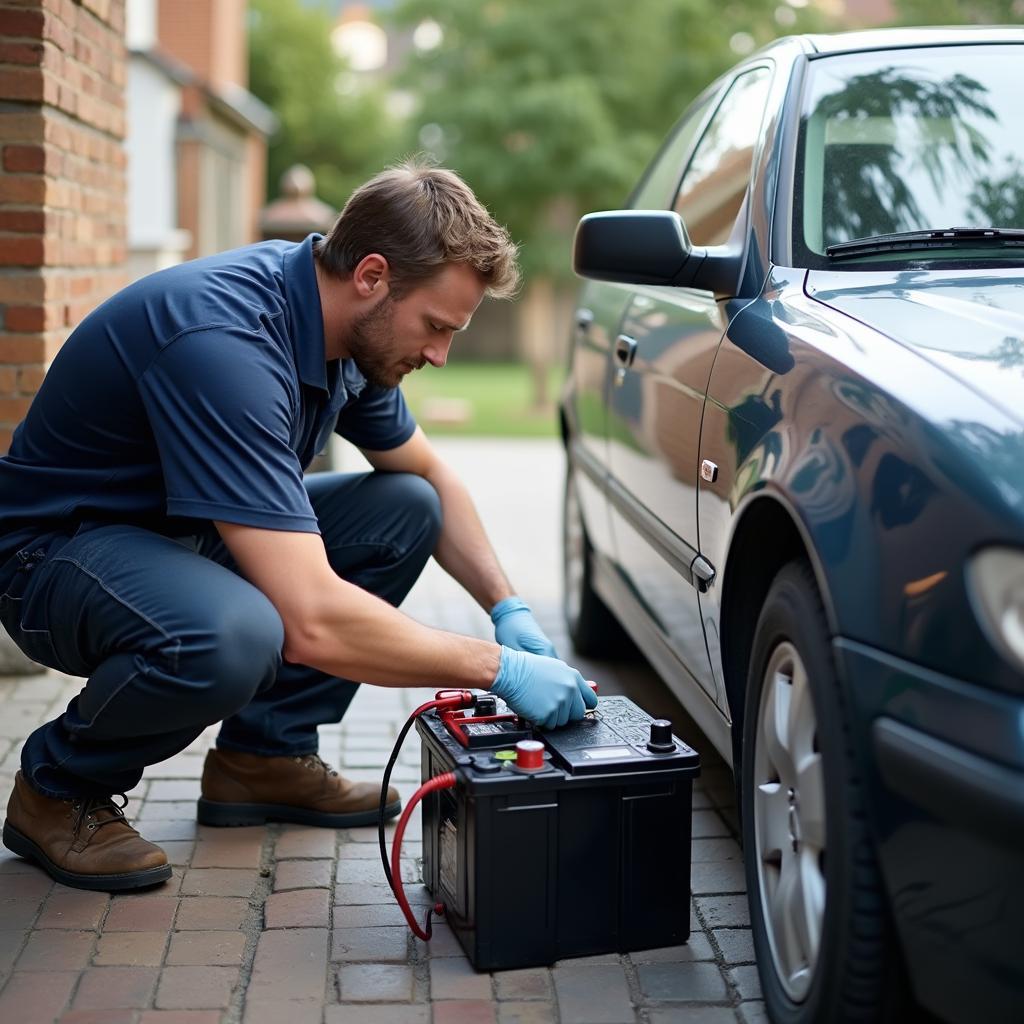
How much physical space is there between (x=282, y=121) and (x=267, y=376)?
38708 millimetres

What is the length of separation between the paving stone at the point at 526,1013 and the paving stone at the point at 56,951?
0.75 metres

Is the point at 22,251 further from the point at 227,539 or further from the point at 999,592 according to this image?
the point at 999,592

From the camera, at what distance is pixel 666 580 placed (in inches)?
123

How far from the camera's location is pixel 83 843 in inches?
113

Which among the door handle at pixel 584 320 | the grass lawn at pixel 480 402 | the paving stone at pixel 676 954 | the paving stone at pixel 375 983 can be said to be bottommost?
the grass lawn at pixel 480 402

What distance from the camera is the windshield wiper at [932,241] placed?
8.82ft

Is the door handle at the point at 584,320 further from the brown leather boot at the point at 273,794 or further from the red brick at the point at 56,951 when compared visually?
the red brick at the point at 56,951

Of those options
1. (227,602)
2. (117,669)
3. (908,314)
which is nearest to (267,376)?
(227,602)

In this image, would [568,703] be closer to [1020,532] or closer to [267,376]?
[267,376]

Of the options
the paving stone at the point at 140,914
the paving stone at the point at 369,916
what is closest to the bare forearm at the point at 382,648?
the paving stone at the point at 369,916

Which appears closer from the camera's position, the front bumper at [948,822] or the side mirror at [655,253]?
the front bumper at [948,822]

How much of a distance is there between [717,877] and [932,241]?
1350 mm

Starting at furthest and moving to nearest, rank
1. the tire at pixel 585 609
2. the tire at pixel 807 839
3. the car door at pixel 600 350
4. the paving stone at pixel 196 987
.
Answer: the tire at pixel 585 609
the car door at pixel 600 350
the paving stone at pixel 196 987
the tire at pixel 807 839

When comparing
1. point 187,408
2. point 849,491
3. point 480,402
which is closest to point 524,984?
point 849,491
